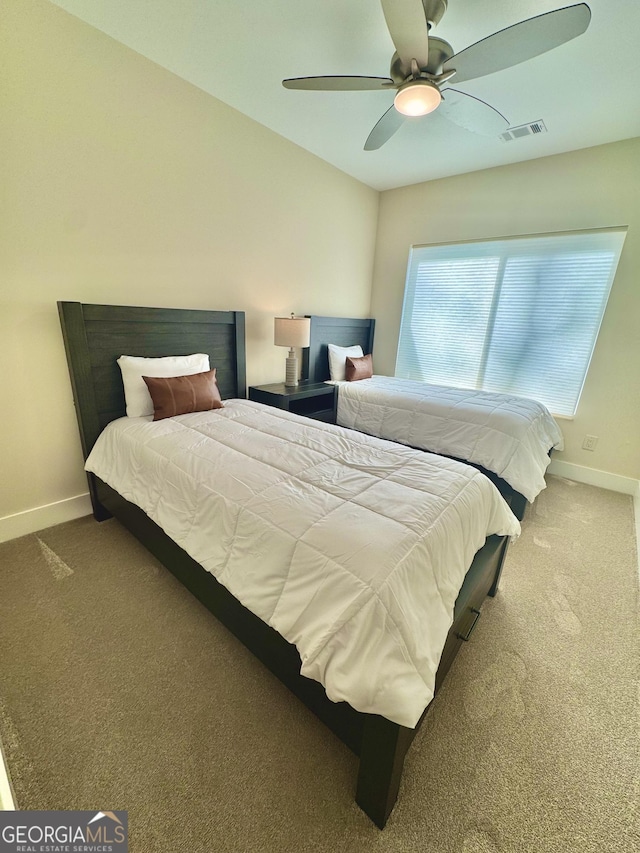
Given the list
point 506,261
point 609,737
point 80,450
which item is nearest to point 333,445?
point 609,737

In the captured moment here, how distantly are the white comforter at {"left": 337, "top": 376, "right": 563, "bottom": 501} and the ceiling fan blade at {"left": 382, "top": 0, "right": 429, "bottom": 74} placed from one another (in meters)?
2.00

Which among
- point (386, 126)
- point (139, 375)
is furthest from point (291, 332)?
point (386, 126)

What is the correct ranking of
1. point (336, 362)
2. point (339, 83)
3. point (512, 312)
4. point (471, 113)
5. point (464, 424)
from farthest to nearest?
point (336, 362) → point (512, 312) → point (464, 424) → point (471, 113) → point (339, 83)

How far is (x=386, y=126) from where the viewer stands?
2018 millimetres

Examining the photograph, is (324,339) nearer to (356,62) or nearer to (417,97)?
(356,62)

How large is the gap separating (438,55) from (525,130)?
1.53 m

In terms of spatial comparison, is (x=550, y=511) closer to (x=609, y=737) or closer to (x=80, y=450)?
(x=609, y=737)

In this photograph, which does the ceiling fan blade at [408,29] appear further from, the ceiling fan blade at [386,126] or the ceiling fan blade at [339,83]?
the ceiling fan blade at [386,126]

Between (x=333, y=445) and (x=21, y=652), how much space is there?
1.59m

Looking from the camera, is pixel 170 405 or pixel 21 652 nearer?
pixel 21 652

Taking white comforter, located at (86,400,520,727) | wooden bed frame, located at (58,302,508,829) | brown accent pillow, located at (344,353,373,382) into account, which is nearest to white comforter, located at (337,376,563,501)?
brown accent pillow, located at (344,353,373,382)

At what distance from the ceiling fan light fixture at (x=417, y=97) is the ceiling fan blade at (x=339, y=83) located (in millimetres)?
99

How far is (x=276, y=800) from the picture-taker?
3.24ft

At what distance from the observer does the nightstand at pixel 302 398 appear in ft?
9.64
